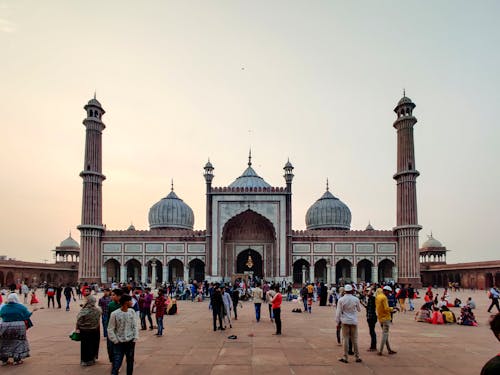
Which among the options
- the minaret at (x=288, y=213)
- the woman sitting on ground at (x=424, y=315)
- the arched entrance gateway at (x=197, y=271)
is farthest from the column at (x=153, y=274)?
the woman sitting on ground at (x=424, y=315)

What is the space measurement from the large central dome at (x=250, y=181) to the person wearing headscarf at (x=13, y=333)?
39791 mm

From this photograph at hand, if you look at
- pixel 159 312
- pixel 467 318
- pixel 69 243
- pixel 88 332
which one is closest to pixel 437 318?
pixel 467 318

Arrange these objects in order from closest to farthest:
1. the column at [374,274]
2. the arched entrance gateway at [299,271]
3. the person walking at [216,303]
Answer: the person walking at [216,303]
the column at [374,274]
the arched entrance gateway at [299,271]

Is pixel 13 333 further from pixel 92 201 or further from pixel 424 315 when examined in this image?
pixel 92 201

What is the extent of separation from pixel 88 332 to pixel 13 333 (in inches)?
55.0

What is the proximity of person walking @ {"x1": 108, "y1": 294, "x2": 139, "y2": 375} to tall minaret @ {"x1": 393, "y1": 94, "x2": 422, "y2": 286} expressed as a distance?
36.7 meters

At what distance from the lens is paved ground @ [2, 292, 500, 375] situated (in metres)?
7.83

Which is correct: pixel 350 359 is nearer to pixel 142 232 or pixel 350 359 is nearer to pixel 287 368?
pixel 287 368

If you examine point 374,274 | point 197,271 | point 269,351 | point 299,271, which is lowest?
point 374,274

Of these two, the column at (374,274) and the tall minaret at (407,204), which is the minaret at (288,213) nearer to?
the column at (374,274)

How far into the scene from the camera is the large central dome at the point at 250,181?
48506mm

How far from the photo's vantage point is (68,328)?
13.2 meters

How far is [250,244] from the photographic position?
42812 mm

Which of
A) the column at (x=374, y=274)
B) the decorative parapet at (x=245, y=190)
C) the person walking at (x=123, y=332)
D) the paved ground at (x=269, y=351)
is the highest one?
the decorative parapet at (x=245, y=190)
